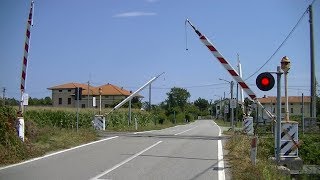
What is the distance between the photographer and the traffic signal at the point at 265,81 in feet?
42.2

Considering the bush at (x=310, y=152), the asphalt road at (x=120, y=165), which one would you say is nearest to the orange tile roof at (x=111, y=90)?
the bush at (x=310, y=152)

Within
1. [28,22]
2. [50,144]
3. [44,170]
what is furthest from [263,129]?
[44,170]

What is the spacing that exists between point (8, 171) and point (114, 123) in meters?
39.1

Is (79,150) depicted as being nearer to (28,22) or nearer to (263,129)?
(28,22)

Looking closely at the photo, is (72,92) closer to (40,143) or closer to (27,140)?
(40,143)

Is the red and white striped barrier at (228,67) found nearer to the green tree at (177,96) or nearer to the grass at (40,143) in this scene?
the grass at (40,143)

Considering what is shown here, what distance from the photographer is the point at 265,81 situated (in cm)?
1296

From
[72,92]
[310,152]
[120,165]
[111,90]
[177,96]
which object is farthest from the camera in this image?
[177,96]

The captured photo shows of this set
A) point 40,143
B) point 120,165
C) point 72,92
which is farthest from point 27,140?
point 72,92

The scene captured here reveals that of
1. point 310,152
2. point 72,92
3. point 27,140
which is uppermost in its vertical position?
point 72,92

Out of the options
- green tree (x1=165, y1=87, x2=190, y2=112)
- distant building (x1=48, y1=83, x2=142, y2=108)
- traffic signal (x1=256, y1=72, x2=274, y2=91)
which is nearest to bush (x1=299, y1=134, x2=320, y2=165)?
traffic signal (x1=256, y1=72, x2=274, y2=91)

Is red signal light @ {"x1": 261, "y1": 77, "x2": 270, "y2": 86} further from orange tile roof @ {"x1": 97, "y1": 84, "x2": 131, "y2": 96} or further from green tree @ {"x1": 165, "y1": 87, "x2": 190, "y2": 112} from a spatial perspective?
green tree @ {"x1": 165, "y1": 87, "x2": 190, "y2": 112}

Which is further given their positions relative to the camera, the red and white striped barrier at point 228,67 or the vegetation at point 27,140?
the red and white striped barrier at point 228,67

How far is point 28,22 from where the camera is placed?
1612cm
